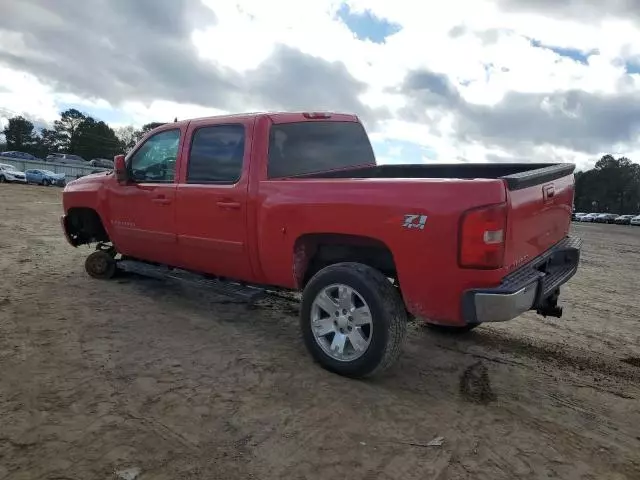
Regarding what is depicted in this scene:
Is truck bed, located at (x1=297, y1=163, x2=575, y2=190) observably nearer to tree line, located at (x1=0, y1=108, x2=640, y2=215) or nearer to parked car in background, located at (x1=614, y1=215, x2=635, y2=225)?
parked car in background, located at (x1=614, y1=215, x2=635, y2=225)

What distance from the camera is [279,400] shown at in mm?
3381

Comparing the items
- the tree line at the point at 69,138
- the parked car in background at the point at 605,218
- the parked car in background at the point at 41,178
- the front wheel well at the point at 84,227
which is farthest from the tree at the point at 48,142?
the front wheel well at the point at 84,227

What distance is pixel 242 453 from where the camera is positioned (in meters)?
2.74

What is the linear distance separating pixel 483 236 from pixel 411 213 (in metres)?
→ 0.48

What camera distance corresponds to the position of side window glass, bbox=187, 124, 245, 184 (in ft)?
15.1

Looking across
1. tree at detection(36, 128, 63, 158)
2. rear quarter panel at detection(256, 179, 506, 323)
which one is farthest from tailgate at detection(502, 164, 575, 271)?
tree at detection(36, 128, 63, 158)

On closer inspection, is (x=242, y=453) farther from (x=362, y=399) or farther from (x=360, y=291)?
(x=360, y=291)

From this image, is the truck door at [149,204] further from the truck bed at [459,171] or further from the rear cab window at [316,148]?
the truck bed at [459,171]

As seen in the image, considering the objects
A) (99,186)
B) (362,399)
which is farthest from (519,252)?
(99,186)

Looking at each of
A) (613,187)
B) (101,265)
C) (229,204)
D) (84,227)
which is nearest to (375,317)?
(229,204)

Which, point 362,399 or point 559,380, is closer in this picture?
point 362,399

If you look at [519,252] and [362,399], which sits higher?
[519,252]

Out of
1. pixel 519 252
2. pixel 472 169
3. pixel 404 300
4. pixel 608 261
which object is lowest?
pixel 608 261

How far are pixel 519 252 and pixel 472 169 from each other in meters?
1.76
